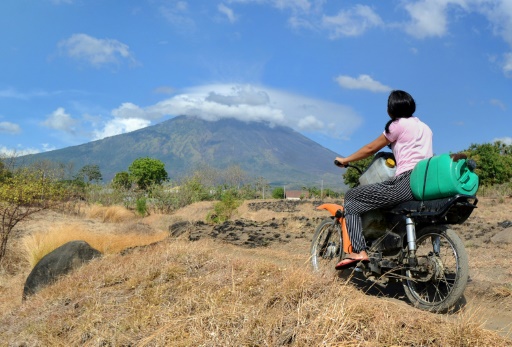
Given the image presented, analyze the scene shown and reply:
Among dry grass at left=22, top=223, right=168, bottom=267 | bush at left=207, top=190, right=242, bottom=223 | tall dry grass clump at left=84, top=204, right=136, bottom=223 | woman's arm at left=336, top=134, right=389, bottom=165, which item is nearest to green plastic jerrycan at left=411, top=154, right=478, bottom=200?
woman's arm at left=336, top=134, right=389, bottom=165

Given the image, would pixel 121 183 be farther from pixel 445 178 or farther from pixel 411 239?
pixel 445 178

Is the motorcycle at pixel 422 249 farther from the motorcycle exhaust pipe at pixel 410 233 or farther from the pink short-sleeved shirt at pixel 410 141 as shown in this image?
the pink short-sleeved shirt at pixel 410 141

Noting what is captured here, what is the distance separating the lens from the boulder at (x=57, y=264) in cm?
825

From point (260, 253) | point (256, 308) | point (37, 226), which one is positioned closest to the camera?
point (256, 308)

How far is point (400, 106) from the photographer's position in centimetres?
512

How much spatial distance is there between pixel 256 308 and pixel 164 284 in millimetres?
1587

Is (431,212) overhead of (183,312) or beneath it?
overhead

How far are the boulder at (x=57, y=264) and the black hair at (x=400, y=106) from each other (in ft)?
19.4

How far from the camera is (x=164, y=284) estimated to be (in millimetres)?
5473

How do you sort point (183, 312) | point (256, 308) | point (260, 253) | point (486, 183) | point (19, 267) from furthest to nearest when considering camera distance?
point (486, 183)
point (19, 267)
point (260, 253)
point (183, 312)
point (256, 308)

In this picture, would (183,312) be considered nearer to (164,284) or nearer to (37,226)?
(164,284)

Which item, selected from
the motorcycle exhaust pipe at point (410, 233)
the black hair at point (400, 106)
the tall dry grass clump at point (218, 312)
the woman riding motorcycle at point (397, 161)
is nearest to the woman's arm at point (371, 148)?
the woman riding motorcycle at point (397, 161)

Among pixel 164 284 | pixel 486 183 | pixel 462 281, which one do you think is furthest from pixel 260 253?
pixel 486 183

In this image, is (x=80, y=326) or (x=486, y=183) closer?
(x=80, y=326)
